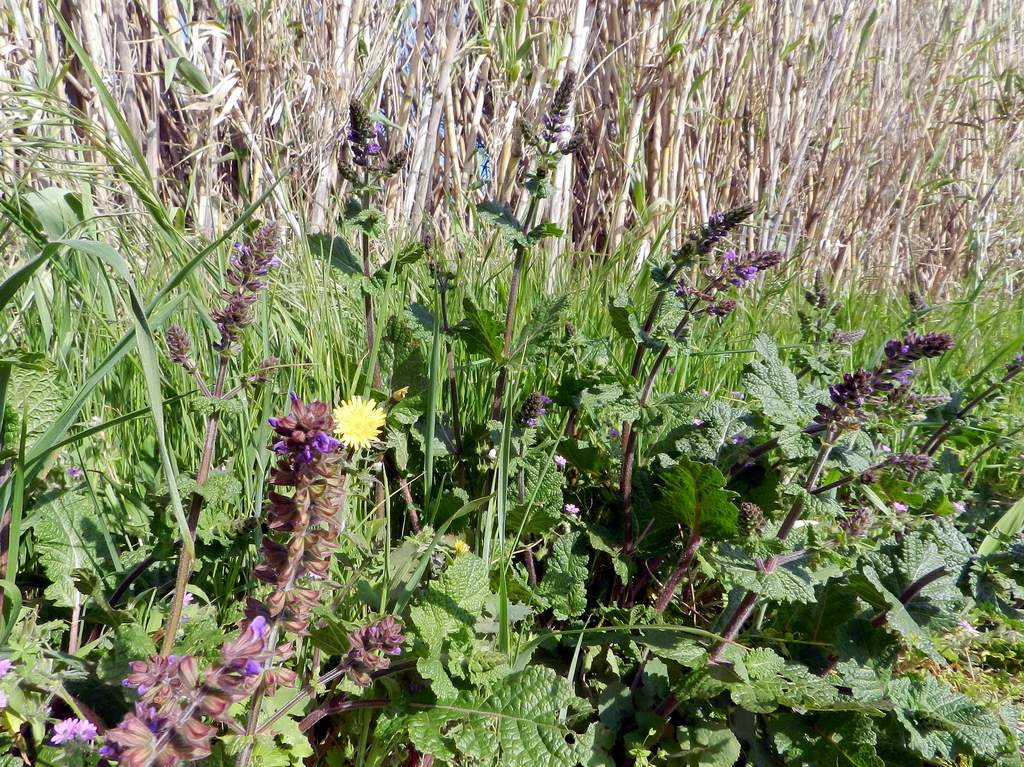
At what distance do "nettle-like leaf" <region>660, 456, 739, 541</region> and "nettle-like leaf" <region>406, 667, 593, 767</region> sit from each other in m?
0.42

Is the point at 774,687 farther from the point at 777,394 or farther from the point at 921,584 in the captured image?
the point at 777,394

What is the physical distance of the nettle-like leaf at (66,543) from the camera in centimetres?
119

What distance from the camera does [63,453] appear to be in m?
1.37

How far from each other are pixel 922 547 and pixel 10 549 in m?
1.57

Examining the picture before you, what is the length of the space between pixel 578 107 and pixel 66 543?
352cm

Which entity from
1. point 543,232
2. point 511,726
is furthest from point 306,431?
point 543,232

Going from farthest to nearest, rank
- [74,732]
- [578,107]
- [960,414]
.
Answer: [578,107]
[960,414]
[74,732]

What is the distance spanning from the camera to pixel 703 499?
134 cm

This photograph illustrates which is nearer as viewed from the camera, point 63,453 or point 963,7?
point 63,453

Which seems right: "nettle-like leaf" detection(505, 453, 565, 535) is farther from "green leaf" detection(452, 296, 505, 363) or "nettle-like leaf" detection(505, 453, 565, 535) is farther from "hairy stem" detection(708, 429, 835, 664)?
"hairy stem" detection(708, 429, 835, 664)

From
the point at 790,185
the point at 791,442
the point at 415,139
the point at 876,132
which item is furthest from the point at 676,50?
the point at 791,442

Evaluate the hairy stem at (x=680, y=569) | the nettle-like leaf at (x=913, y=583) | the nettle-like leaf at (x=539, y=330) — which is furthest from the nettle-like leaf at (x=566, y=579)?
the nettle-like leaf at (x=913, y=583)

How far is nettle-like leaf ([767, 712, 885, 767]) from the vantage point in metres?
1.27

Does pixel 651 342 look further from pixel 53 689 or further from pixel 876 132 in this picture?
pixel 876 132
